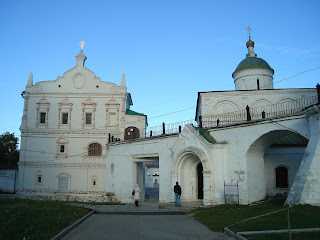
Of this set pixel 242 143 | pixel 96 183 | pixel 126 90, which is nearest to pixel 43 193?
pixel 96 183

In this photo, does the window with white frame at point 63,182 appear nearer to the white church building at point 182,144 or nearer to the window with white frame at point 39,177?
the white church building at point 182,144

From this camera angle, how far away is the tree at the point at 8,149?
149 feet

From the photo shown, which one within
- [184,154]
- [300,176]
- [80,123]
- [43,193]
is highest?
[80,123]

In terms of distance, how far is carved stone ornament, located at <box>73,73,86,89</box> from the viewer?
1366 inches

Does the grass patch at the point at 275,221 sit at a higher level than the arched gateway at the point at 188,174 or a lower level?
lower

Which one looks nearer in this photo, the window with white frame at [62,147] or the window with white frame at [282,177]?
the window with white frame at [282,177]

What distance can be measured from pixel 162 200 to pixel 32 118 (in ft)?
63.5

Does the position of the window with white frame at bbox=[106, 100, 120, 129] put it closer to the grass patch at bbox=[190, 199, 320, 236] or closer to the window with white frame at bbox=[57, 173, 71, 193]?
the window with white frame at bbox=[57, 173, 71, 193]

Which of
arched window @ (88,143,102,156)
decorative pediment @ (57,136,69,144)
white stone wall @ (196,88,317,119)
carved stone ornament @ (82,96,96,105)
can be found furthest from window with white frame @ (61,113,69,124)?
white stone wall @ (196,88,317,119)

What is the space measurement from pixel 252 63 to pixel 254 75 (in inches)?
52.0

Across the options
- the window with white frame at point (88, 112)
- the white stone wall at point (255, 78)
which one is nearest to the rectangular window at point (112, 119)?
the window with white frame at point (88, 112)

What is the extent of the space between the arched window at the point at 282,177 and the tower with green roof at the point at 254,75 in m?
10.2

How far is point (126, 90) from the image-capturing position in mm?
34656

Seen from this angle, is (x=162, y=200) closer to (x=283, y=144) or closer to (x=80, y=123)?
(x=283, y=144)
